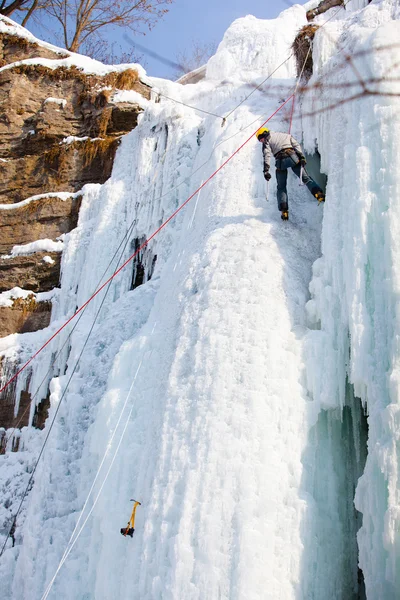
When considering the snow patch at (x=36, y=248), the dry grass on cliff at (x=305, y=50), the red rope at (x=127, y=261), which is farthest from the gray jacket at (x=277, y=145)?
the snow patch at (x=36, y=248)

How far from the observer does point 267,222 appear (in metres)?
6.11

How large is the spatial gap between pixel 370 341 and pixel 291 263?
1.40m

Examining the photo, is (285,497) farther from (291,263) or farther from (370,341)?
(291,263)

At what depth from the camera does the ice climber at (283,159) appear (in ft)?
20.2

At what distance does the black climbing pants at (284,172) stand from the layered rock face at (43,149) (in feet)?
13.3

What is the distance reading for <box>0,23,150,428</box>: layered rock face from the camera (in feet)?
30.0

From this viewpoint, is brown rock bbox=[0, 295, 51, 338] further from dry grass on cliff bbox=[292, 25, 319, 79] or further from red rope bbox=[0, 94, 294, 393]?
dry grass on cliff bbox=[292, 25, 319, 79]

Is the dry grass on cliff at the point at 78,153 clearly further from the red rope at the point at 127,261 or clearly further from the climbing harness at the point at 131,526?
the climbing harness at the point at 131,526

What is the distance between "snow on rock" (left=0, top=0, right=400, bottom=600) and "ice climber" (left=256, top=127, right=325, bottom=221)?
0.74 feet

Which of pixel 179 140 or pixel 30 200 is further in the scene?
pixel 30 200

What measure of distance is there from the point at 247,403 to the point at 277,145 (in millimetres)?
2985

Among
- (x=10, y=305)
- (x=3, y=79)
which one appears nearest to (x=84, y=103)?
(x=3, y=79)

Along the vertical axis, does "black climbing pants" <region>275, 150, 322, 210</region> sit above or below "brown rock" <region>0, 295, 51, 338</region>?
above

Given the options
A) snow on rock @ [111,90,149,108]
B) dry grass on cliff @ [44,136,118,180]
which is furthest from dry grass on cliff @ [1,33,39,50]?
dry grass on cliff @ [44,136,118,180]
